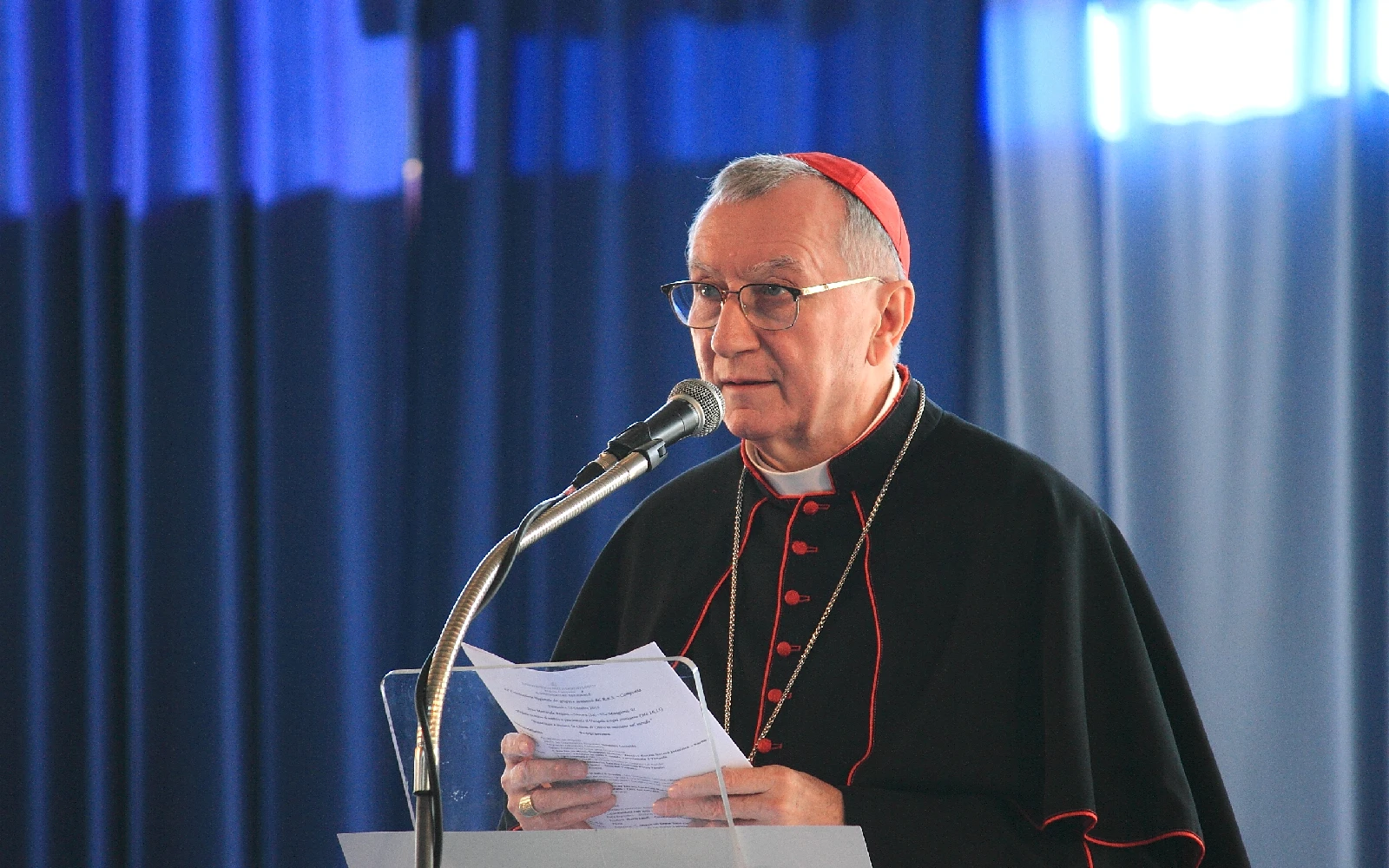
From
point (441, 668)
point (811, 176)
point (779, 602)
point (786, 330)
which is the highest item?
point (811, 176)

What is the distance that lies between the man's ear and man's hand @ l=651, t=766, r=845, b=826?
819 millimetres

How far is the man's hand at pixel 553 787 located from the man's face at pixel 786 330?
78 cm

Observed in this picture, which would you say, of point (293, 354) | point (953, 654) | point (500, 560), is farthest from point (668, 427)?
point (293, 354)

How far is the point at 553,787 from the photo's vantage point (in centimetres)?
152

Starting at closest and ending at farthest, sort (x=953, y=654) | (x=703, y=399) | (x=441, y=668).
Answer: (x=441, y=668) → (x=703, y=399) → (x=953, y=654)

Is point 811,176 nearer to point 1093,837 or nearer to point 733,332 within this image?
point 733,332

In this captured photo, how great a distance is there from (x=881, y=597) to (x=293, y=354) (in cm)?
205

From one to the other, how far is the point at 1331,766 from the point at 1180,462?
705 millimetres

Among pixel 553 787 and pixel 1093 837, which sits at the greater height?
pixel 553 787

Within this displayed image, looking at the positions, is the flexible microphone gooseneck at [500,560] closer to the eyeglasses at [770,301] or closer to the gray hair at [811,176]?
the eyeglasses at [770,301]

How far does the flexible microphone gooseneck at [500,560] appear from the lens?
1203 mm

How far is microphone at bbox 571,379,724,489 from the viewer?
56.6 inches

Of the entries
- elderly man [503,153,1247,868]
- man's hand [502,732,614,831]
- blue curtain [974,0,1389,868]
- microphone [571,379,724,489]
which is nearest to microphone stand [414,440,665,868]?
microphone [571,379,724,489]

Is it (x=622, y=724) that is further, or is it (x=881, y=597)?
(x=881, y=597)
